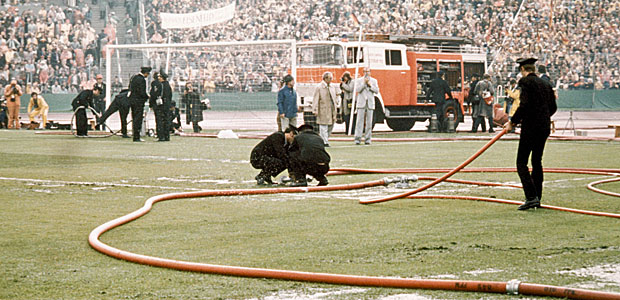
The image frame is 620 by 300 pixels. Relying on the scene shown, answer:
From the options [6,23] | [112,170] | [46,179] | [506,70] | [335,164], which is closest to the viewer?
[46,179]

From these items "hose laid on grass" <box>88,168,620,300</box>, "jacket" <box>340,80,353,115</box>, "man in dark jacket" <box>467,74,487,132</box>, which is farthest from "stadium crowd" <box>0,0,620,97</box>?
"hose laid on grass" <box>88,168,620,300</box>

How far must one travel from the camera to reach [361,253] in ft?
25.5

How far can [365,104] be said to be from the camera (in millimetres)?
24031

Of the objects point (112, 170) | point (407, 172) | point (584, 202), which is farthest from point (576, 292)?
point (112, 170)

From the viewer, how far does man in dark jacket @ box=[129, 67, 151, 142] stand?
987 inches

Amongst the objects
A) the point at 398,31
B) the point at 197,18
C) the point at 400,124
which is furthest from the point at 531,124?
the point at 398,31

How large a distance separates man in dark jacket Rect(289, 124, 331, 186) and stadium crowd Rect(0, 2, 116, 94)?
3245 centimetres

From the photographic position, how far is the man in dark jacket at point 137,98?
987 inches

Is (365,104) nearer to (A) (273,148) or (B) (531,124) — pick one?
(A) (273,148)

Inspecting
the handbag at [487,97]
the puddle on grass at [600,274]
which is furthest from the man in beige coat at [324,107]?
the puddle on grass at [600,274]

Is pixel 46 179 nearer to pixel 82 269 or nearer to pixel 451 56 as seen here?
pixel 82 269

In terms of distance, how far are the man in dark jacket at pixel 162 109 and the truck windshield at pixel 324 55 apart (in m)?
5.49

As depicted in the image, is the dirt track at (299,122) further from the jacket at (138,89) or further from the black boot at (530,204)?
the black boot at (530,204)

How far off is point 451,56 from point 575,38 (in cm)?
1403
